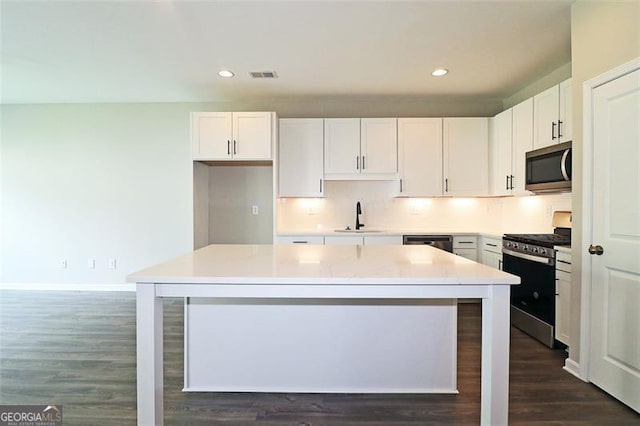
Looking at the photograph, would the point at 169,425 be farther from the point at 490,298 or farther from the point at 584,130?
the point at 584,130

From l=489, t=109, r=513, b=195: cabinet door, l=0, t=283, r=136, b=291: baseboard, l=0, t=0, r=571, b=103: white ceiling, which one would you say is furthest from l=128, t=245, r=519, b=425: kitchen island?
l=0, t=283, r=136, b=291: baseboard

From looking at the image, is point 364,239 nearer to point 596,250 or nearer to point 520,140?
point 520,140

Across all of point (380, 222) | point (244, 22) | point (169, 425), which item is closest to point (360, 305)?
point (169, 425)

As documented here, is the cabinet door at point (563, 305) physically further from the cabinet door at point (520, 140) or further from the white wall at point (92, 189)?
the white wall at point (92, 189)

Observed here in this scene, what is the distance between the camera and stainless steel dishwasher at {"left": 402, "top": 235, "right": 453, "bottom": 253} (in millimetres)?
3926

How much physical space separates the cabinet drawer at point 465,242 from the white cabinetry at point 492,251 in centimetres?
9

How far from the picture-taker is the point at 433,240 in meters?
3.93

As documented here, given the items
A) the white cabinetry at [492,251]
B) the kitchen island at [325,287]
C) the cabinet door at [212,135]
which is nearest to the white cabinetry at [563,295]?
the white cabinetry at [492,251]

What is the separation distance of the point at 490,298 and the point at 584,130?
163 cm

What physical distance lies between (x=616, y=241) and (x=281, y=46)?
2.83 meters

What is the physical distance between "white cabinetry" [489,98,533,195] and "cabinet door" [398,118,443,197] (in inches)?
25.0

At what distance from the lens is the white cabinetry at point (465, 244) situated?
13.0 ft

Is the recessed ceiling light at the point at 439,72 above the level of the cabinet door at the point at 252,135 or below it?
above

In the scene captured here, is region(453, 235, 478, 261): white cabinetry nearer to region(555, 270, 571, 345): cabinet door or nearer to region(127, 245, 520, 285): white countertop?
region(555, 270, 571, 345): cabinet door
